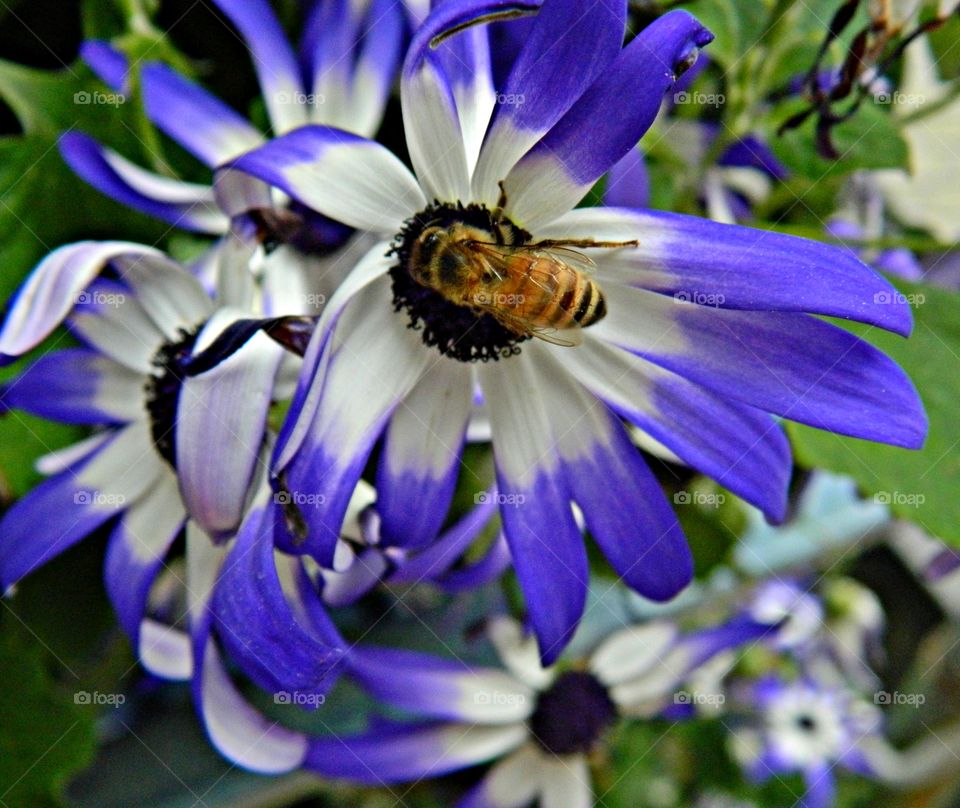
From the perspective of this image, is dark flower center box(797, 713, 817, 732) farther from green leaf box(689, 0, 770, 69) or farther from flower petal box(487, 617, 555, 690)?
green leaf box(689, 0, 770, 69)

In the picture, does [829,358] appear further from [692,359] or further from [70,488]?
[70,488]

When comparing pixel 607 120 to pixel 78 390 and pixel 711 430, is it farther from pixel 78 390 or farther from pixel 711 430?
pixel 78 390

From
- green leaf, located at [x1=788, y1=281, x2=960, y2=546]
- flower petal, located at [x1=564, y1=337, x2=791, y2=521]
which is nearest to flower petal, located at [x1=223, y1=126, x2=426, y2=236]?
flower petal, located at [x1=564, y1=337, x2=791, y2=521]

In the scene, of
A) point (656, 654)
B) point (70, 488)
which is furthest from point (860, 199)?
point (70, 488)

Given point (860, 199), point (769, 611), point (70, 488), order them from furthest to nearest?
point (769, 611) → point (860, 199) → point (70, 488)

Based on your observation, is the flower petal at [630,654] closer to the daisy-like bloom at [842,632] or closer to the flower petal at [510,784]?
the flower petal at [510,784]

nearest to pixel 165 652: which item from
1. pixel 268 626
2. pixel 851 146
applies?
pixel 268 626
